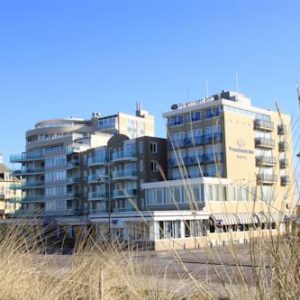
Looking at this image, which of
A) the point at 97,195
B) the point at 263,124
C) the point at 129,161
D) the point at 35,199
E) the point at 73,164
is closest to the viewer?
the point at 263,124

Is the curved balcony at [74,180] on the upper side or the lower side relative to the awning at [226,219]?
upper

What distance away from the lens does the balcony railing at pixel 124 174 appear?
69.2m

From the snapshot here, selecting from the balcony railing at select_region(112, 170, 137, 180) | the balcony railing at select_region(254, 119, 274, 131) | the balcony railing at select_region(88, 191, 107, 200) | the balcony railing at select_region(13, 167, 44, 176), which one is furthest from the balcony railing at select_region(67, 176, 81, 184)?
the balcony railing at select_region(254, 119, 274, 131)

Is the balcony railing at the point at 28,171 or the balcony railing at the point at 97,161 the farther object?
the balcony railing at the point at 28,171

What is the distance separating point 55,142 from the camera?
8919cm

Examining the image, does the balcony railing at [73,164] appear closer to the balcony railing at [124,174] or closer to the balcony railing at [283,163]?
the balcony railing at [124,174]

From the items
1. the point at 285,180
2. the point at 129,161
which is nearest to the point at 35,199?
the point at 129,161

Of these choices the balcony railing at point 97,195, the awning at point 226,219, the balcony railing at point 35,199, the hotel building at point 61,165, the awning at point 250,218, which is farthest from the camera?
the balcony railing at point 35,199

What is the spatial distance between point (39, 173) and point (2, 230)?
265ft

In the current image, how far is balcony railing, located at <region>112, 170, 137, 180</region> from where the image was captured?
227ft

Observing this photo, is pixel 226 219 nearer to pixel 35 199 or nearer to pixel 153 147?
pixel 153 147

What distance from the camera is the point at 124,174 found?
7025cm

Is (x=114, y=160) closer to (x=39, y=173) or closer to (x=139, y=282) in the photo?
(x=39, y=173)

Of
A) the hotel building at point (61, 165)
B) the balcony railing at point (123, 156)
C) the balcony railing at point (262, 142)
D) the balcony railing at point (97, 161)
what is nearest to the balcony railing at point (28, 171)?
the hotel building at point (61, 165)
